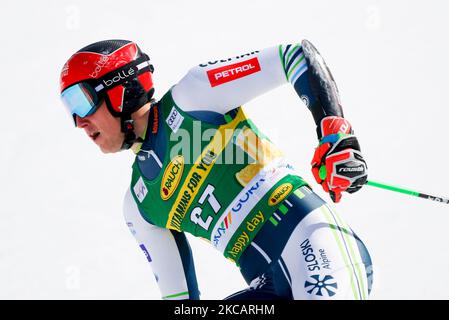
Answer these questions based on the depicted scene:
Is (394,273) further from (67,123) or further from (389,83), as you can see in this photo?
(67,123)

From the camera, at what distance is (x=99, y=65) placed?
3.96 meters

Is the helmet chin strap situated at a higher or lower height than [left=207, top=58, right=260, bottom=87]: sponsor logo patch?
lower

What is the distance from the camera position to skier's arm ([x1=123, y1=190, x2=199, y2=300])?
4125mm

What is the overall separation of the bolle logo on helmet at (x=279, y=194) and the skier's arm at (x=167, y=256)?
735 mm

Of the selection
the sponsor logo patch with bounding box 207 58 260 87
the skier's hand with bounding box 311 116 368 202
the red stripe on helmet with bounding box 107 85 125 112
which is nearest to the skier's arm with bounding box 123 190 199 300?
the red stripe on helmet with bounding box 107 85 125 112

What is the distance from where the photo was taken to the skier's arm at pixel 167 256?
13.5 ft

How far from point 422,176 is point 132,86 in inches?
117

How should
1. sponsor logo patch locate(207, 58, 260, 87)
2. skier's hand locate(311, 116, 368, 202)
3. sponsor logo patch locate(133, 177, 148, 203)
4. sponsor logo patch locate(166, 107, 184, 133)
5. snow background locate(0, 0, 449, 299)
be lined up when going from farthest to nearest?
snow background locate(0, 0, 449, 299) → sponsor logo patch locate(133, 177, 148, 203) → sponsor logo patch locate(166, 107, 184, 133) → sponsor logo patch locate(207, 58, 260, 87) → skier's hand locate(311, 116, 368, 202)

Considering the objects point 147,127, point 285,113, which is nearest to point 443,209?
point 285,113

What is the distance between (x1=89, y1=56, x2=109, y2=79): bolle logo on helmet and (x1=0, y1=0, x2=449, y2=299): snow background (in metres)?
2.09

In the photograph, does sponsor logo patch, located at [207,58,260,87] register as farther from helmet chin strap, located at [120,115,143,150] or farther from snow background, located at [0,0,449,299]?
snow background, located at [0,0,449,299]

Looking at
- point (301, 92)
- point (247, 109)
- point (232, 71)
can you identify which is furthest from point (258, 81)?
point (247, 109)

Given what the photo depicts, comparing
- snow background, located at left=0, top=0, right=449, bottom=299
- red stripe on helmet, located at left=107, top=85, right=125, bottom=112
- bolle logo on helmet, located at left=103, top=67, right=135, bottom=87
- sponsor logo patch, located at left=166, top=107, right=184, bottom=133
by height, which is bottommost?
snow background, located at left=0, top=0, right=449, bottom=299

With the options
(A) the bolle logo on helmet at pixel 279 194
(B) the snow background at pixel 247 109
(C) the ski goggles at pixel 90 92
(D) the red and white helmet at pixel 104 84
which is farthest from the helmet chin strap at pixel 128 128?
(B) the snow background at pixel 247 109
